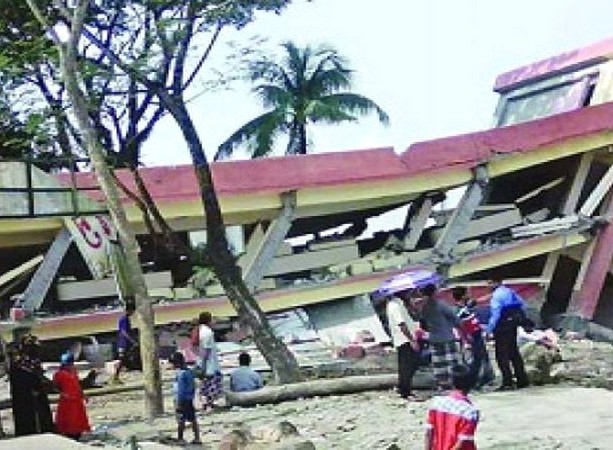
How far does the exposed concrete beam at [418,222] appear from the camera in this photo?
21594 millimetres

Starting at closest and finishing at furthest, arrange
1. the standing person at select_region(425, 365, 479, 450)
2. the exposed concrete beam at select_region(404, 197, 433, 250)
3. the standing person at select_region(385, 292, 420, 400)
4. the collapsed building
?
the standing person at select_region(425, 365, 479, 450) < the standing person at select_region(385, 292, 420, 400) < the collapsed building < the exposed concrete beam at select_region(404, 197, 433, 250)

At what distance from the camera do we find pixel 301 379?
14.8m

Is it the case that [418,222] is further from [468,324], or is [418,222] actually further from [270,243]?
[468,324]

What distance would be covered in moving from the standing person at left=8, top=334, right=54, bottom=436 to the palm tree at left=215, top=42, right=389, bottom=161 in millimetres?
17462

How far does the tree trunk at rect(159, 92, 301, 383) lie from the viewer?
589 inches

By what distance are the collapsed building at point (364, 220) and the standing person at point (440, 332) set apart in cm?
799

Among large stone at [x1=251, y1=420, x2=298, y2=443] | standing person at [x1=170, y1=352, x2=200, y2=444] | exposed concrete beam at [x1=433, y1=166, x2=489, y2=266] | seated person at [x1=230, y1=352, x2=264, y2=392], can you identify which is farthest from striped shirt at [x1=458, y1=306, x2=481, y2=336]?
exposed concrete beam at [x1=433, y1=166, x2=489, y2=266]

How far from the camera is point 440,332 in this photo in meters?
11.8

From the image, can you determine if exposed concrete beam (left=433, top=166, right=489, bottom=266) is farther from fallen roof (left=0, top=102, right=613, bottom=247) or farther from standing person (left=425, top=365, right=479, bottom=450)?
standing person (left=425, top=365, right=479, bottom=450)

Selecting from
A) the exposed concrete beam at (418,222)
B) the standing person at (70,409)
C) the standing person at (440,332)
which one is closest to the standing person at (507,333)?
the standing person at (440,332)

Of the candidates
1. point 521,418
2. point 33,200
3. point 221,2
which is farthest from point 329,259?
point 521,418

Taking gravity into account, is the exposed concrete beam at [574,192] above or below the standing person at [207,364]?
above

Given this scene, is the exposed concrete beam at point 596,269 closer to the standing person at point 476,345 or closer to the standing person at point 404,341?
the standing person at point 476,345

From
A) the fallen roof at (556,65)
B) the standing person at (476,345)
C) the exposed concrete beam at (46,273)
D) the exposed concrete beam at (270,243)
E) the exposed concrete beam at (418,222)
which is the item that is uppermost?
the fallen roof at (556,65)
